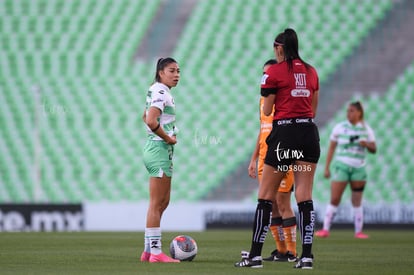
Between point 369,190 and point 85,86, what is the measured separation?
6.64 meters

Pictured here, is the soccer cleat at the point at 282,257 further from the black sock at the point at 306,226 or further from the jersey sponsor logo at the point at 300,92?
the jersey sponsor logo at the point at 300,92

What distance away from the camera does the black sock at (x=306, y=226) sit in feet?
23.6

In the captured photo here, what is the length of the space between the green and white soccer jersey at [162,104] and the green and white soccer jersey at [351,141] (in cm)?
633

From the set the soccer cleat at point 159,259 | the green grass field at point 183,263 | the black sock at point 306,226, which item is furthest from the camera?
the soccer cleat at point 159,259

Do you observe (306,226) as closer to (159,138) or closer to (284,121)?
(284,121)

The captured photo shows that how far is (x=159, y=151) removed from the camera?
7934 millimetres

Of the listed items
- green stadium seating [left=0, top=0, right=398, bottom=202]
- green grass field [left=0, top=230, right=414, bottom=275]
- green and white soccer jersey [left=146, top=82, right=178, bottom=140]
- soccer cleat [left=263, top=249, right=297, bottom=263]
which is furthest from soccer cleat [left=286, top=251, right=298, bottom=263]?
green stadium seating [left=0, top=0, right=398, bottom=202]

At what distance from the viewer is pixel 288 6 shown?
20438 mm

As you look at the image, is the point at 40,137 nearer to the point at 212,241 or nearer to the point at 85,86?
the point at 85,86

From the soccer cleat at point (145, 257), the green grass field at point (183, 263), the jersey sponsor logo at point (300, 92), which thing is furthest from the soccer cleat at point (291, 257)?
the jersey sponsor logo at point (300, 92)

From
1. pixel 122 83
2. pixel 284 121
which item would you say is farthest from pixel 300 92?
pixel 122 83

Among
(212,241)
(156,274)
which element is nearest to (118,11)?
(212,241)

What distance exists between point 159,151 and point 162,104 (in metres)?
0.43

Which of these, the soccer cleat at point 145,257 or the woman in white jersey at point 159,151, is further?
the soccer cleat at point 145,257
